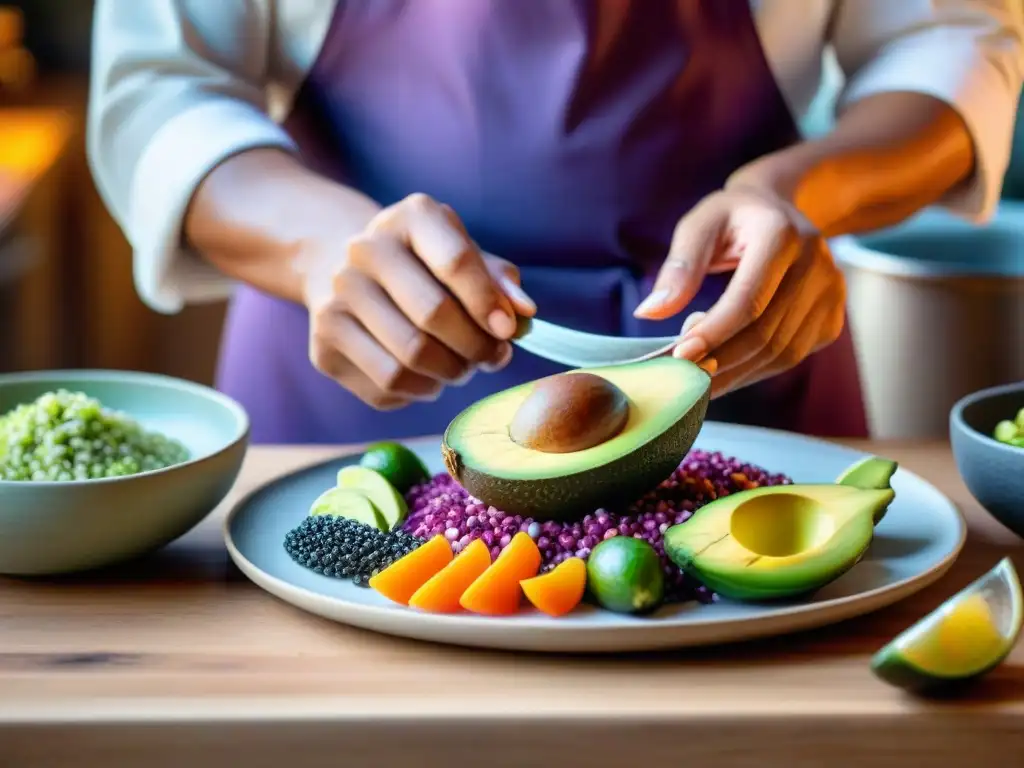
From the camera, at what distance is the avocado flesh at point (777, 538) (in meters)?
0.69

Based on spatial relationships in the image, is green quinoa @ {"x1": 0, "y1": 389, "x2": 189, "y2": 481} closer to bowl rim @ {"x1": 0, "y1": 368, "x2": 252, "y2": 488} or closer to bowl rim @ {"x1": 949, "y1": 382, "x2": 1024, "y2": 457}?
bowl rim @ {"x1": 0, "y1": 368, "x2": 252, "y2": 488}

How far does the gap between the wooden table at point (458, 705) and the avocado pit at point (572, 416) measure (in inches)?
5.6

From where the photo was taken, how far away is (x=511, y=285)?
2.99 ft

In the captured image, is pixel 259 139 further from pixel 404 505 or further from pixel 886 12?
pixel 886 12

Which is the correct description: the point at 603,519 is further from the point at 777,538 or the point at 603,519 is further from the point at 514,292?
the point at 514,292

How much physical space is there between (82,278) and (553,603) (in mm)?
2464

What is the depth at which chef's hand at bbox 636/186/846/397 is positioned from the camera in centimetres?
89

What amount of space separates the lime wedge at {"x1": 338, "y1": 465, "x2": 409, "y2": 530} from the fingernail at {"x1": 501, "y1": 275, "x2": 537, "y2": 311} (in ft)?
0.50

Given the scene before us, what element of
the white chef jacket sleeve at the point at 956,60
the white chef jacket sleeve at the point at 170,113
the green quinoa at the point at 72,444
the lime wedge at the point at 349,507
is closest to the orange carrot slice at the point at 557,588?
the lime wedge at the point at 349,507

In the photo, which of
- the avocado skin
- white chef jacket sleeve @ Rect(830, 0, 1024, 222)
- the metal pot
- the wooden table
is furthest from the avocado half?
the metal pot

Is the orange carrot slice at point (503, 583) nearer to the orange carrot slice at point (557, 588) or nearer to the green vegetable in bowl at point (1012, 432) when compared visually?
the orange carrot slice at point (557, 588)

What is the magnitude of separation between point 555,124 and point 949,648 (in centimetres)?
66

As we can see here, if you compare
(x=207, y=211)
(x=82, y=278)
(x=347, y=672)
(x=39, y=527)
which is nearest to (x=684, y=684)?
(x=347, y=672)

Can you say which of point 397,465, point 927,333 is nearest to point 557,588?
point 397,465
